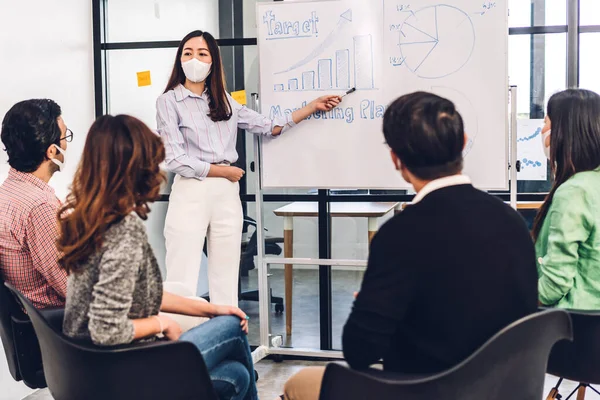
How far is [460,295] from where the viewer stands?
131 centimetres

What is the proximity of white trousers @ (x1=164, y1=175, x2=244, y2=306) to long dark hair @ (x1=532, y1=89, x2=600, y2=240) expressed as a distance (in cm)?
145

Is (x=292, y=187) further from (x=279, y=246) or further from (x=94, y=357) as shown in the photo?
(x=94, y=357)

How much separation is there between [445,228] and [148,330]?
28.7 inches

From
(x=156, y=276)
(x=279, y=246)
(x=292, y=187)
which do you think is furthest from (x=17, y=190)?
(x=279, y=246)

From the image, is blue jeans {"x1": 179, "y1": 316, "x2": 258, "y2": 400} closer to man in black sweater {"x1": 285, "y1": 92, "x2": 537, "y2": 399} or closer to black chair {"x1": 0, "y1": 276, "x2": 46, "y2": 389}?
man in black sweater {"x1": 285, "y1": 92, "x2": 537, "y2": 399}

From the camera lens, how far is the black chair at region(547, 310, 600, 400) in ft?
5.93

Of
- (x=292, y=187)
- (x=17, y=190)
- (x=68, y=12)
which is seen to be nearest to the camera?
(x=17, y=190)

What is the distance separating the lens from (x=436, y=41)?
9.71 ft

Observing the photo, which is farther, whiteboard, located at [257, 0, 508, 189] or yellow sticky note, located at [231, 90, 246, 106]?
yellow sticky note, located at [231, 90, 246, 106]

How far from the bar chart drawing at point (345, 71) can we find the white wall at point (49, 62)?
120cm

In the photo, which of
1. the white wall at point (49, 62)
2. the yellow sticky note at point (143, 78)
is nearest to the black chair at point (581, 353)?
the white wall at point (49, 62)

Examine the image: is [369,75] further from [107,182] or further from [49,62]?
[107,182]

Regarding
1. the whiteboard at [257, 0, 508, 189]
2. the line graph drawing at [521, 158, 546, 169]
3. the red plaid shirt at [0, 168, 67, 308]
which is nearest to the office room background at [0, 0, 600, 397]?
the line graph drawing at [521, 158, 546, 169]

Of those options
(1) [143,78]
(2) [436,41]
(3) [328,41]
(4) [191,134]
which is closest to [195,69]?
(4) [191,134]
